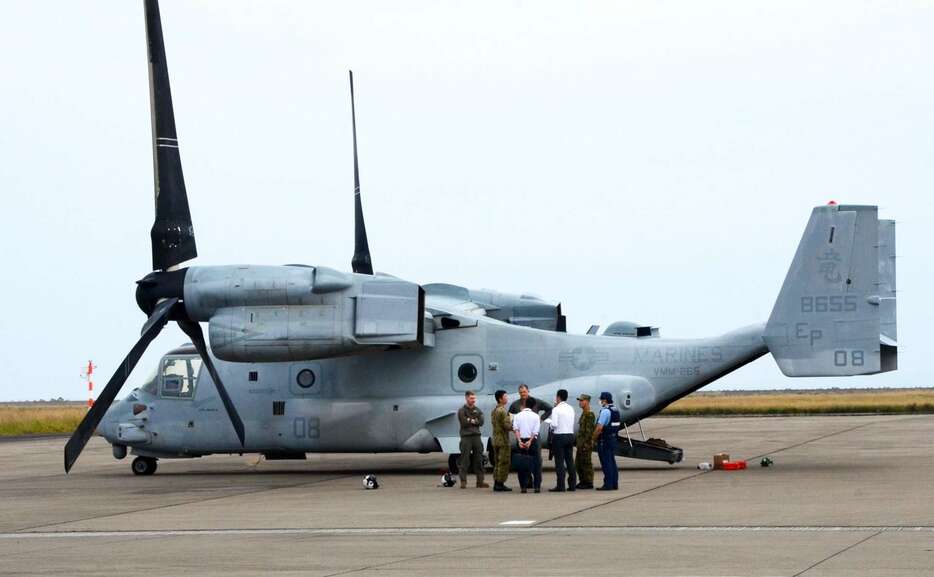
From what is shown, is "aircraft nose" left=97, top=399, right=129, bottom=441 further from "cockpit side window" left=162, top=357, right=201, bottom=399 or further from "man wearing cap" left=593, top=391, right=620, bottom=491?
"man wearing cap" left=593, top=391, right=620, bottom=491

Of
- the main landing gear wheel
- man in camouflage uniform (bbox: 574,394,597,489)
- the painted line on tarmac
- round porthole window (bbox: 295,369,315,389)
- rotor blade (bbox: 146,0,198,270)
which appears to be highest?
rotor blade (bbox: 146,0,198,270)

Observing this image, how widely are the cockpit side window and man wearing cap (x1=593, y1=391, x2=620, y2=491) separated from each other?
934 centimetres

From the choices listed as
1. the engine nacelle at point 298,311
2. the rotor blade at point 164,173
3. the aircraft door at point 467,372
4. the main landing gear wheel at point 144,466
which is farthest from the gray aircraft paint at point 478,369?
the rotor blade at point 164,173

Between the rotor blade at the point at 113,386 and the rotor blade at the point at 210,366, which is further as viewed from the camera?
the rotor blade at the point at 210,366

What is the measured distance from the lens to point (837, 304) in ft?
81.5

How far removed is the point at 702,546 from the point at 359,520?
5.38 m

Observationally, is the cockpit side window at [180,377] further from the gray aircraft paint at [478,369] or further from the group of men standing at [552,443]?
the group of men standing at [552,443]

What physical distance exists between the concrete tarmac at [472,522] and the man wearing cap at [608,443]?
1.01ft

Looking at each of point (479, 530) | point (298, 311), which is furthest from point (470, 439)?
point (479, 530)

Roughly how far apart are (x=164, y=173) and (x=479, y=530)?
37.3ft

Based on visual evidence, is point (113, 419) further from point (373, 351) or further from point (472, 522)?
point (472, 522)

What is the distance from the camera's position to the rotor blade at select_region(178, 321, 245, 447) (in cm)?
2627

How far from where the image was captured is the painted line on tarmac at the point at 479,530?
15750 mm

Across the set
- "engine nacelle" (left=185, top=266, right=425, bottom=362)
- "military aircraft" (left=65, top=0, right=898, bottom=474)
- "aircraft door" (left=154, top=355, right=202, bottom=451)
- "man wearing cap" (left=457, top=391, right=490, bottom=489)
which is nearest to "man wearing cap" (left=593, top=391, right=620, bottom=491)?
"man wearing cap" (left=457, top=391, right=490, bottom=489)
